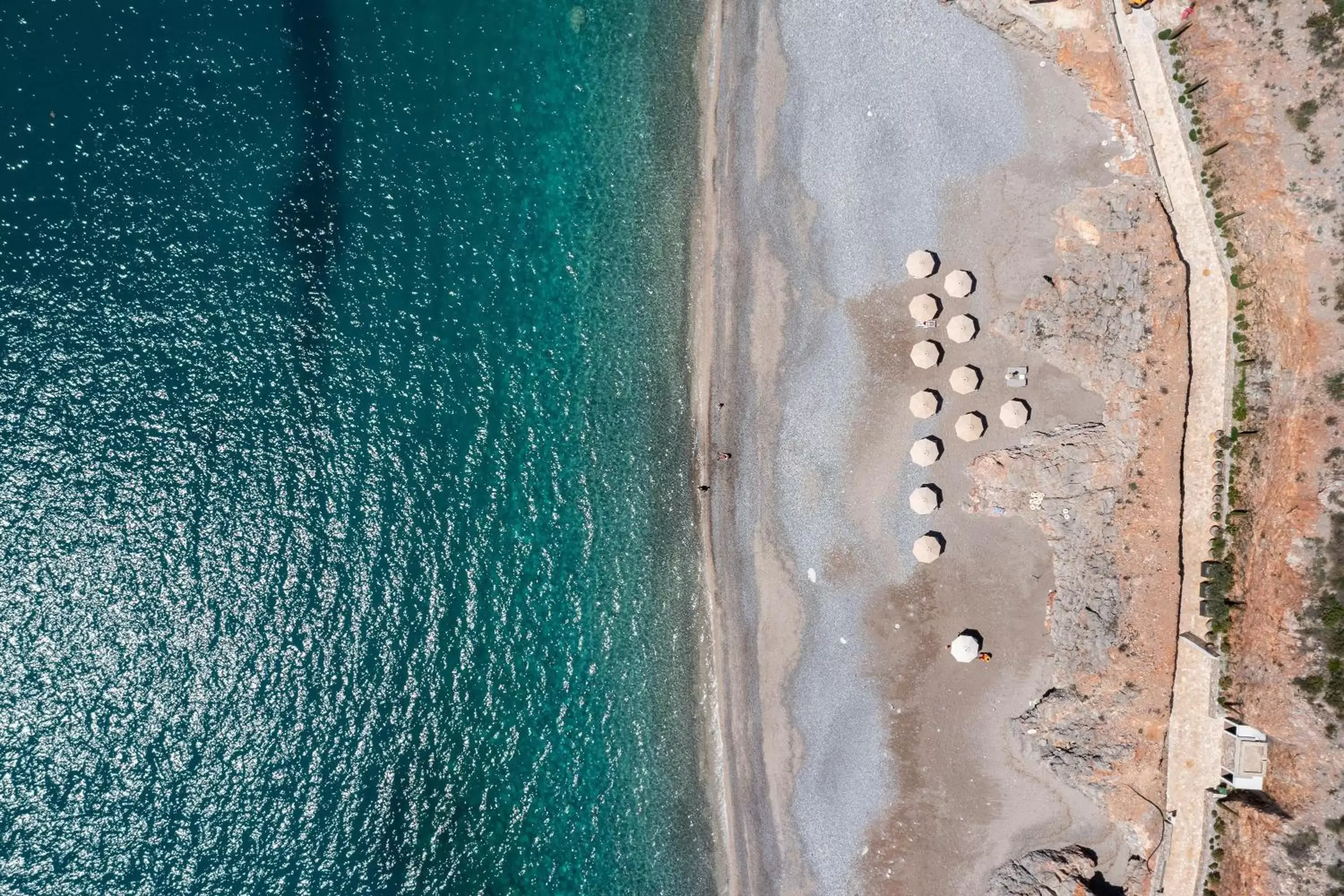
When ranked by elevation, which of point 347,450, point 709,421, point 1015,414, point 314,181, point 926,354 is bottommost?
point 347,450

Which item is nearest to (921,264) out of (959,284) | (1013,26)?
(959,284)

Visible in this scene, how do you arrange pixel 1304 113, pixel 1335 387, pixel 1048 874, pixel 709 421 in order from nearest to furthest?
pixel 1335 387 → pixel 1304 113 → pixel 1048 874 → pixel 709 421

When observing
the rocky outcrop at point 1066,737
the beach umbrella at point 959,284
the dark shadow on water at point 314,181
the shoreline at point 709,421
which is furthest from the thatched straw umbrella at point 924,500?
the dark shadow on water at point 314,181

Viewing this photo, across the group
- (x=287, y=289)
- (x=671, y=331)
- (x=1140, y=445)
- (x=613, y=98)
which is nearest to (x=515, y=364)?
(x=671, y=331)

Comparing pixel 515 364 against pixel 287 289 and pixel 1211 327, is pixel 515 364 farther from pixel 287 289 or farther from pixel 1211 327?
pixel 1211 327

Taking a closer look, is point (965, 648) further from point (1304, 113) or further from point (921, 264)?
point (1304, 113)

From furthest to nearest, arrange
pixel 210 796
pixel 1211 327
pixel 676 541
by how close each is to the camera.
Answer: pixel 676 541 < pixel 210 796 < pixel 1211 327

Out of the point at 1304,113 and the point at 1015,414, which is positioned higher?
the point at 1304,113

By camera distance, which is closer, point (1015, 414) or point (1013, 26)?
point (1015, 414)
